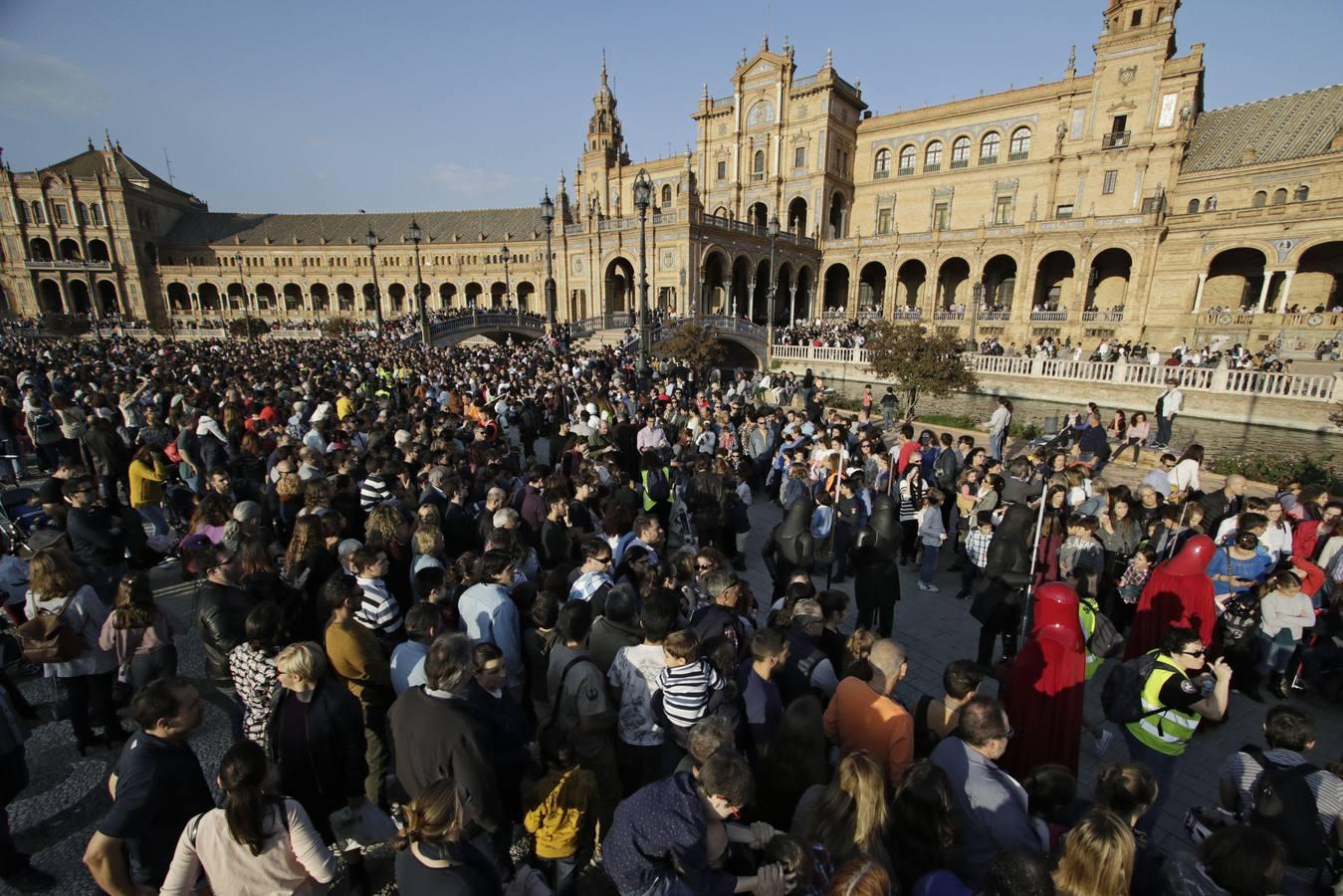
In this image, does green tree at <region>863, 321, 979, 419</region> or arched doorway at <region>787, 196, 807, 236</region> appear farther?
arched doorway at <region>787, 196, 807, 236</region>

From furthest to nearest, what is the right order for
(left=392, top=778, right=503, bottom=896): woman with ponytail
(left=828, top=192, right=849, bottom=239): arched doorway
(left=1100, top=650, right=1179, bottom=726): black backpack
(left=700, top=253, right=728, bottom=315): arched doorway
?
(left=828, top=192, right=849, bottom=239): arched doorway < (left=700, top=253, right=728, bottom=315): arched doorway < (left=1100, top=650, right=1179, bottom=726): black backpack < (left=392, top=778, right=503, bottom=896): woman with ponytail

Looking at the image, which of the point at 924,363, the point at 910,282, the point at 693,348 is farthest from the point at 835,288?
the point at 924,363

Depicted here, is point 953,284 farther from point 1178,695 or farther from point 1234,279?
point 1178,695

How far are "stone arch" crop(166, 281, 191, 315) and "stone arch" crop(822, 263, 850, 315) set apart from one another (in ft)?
209

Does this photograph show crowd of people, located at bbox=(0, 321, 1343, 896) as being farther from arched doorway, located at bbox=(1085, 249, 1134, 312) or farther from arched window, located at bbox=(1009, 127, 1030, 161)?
arched window, located at bbox=(1009, 127, 1030, 161)

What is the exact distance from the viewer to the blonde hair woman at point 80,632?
3.80 meters

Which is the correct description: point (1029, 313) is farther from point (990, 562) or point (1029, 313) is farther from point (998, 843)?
point (998, 843)

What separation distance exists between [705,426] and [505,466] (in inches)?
153

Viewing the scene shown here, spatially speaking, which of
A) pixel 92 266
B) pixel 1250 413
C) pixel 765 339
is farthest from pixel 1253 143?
pixel 92 266

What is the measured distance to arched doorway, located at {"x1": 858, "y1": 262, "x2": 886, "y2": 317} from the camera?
43.9 metres

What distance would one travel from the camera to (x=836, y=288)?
47.0 metres

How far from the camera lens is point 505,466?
8133 millimetres

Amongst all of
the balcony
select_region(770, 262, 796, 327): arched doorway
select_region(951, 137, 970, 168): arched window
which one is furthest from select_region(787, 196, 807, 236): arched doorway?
the balcony

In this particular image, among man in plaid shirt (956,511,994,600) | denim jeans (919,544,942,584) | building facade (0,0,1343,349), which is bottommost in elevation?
denim jeans (919,544,942,584)
